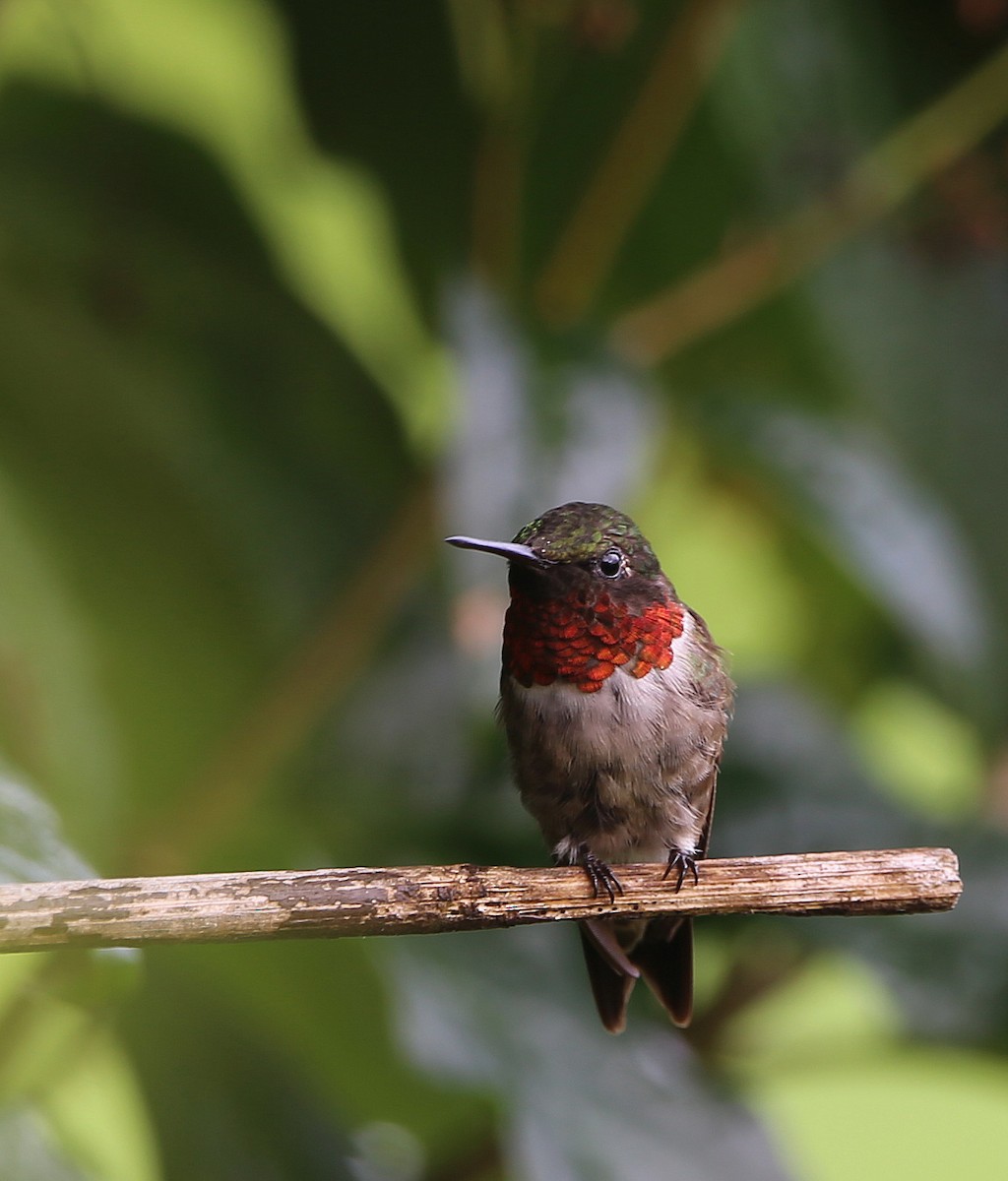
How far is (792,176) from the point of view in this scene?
214cm

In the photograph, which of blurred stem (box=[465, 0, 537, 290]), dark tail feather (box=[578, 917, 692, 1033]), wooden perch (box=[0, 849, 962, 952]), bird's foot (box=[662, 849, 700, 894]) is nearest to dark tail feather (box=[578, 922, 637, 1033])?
dark tail feather (box=[578, 917, 692, 1033])

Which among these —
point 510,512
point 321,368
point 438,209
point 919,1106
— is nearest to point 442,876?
point 510,512

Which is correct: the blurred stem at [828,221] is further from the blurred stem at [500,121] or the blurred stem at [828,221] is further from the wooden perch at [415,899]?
the wooden perch at [415,899]

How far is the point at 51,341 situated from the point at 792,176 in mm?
1110

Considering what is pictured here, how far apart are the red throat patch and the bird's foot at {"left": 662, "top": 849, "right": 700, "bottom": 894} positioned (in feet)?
0.60

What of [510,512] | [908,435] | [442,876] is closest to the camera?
[442,876]

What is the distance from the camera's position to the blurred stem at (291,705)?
1957 mm

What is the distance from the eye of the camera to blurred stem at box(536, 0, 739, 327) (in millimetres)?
2043

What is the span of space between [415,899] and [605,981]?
76 cm

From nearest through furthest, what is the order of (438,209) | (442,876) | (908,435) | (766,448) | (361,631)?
(442,876) → (766,448) → (361,631) → (908,435) → (438,209)

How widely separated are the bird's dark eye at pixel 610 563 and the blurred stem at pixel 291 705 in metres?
0.77

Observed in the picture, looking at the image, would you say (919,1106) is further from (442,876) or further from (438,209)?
(442,876)

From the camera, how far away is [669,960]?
1.61 metres

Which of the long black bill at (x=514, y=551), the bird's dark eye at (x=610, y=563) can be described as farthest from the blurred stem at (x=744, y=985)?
the long black bill at (x=514, y=551)
